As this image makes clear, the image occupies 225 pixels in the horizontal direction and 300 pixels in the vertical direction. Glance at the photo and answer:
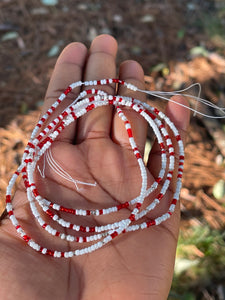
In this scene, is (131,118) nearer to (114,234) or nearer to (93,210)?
(93,210)

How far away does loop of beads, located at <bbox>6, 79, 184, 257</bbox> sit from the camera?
193 centimetres

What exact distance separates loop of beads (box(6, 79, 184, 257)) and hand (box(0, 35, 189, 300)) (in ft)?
0.16

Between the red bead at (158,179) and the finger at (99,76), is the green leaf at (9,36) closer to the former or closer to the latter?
the finger at (99,76)

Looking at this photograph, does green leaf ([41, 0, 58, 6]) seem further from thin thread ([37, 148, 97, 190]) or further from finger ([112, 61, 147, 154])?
thin thread ([37, 148, 97, 190])

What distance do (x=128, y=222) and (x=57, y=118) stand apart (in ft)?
2.91

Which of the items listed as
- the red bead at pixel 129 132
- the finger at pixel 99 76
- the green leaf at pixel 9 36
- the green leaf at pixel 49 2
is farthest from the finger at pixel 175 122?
the green leaf at pixel 49 2

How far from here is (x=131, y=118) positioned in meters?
2.38

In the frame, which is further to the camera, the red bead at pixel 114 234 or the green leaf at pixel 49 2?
the green leaf at pixel 49 2

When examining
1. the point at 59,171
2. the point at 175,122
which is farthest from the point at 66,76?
the point at 175,122

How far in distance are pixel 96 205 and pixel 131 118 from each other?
70 centimetres

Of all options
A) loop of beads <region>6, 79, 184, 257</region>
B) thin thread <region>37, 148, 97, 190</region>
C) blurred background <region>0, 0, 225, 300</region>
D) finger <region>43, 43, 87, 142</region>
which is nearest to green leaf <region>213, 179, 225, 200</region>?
blurred background <region>0, 0, 225, 300</region>

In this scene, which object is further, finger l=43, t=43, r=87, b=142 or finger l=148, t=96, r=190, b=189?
finger l=43, t=43, r=87, b=142

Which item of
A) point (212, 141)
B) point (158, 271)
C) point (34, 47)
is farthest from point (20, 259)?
point (34, 47)

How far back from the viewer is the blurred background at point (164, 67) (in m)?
2.45
